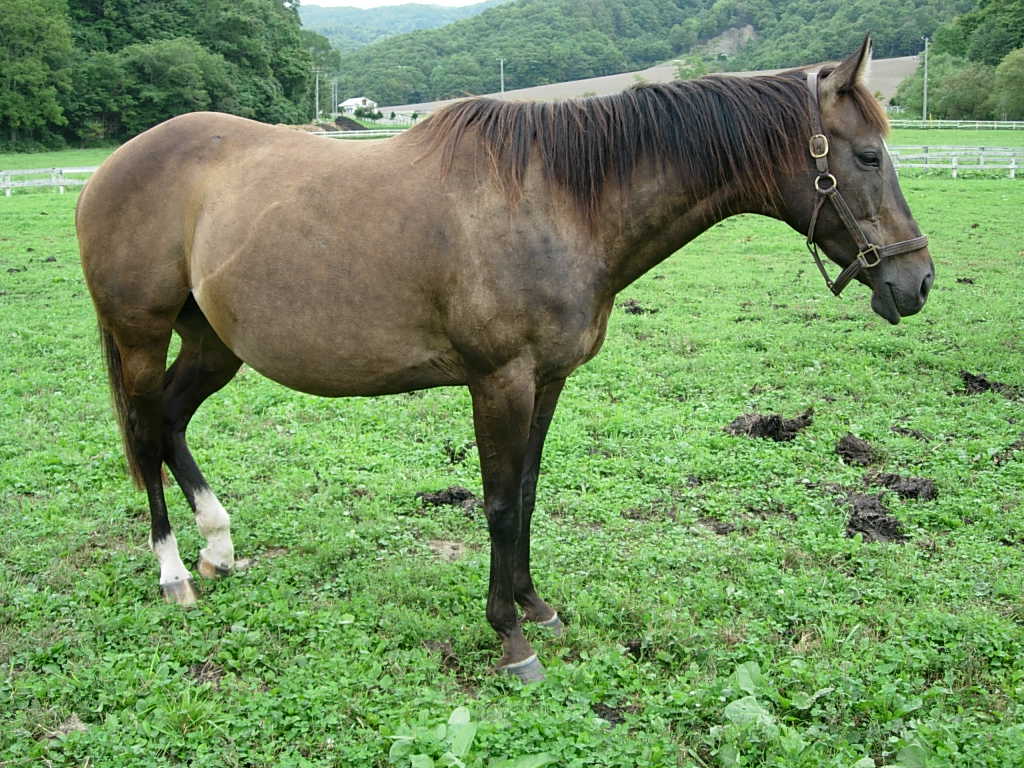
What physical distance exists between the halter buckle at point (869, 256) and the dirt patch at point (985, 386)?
4.53 meters

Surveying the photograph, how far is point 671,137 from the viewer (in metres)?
3.47

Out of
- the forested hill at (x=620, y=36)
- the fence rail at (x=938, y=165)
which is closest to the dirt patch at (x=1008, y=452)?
the fence rail at (x=938, y=165)

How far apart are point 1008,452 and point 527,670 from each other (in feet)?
13.6

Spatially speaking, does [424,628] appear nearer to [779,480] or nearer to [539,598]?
[539,598]

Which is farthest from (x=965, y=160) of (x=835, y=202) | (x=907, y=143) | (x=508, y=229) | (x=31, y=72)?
(x=31, y=72)

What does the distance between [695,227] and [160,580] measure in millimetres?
3189

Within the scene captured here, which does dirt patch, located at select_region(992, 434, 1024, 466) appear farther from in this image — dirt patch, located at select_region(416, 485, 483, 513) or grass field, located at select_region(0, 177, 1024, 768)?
dirt patch, located at select_region(416, 485, 483, 513)

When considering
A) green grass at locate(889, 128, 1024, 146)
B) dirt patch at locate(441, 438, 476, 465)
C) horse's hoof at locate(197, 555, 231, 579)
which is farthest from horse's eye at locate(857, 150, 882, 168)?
green grass at locate(889, 128, 1024, 146)

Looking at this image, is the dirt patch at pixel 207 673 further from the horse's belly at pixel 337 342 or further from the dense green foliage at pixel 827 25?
the dense green foliage at pixel 827 25

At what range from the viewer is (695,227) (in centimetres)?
357

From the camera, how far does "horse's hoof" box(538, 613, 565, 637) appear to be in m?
3.88

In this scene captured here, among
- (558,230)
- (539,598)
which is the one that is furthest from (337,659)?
(558,230)

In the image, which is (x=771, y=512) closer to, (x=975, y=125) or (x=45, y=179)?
(x=45, y=179)

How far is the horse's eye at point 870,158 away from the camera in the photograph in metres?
3.30
